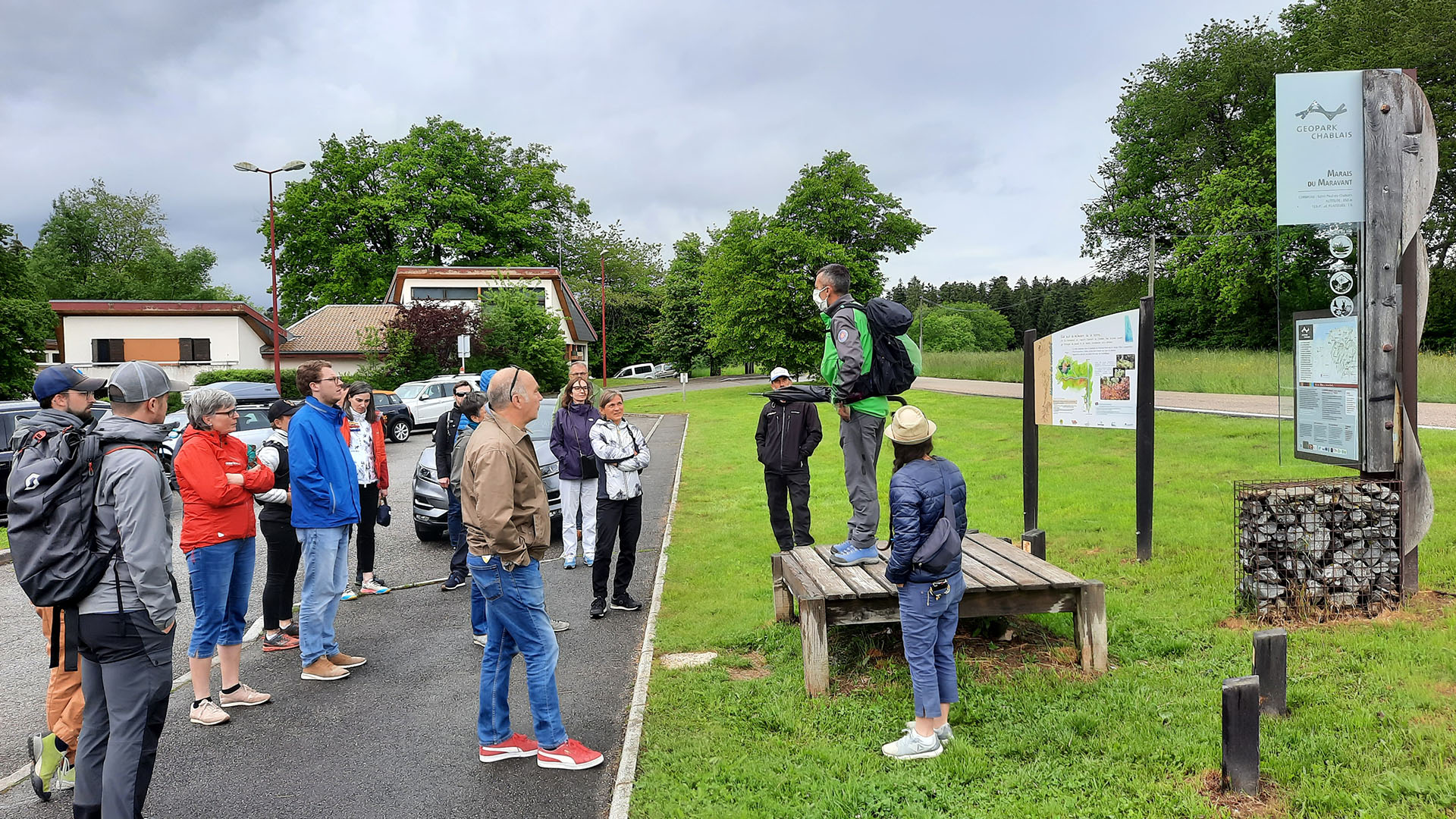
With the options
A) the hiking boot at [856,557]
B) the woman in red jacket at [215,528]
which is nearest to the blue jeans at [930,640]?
the hiking boot at [856,557]

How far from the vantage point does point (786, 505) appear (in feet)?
25.5

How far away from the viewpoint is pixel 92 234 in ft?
217

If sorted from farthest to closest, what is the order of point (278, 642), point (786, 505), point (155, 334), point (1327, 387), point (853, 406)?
point (155, 334) → point (786, 505) → point (278, 642) → point (1327, 387) → point (853, 406)

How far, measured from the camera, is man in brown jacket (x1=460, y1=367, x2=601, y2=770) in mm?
3994

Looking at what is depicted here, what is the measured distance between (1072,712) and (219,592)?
4823 mm

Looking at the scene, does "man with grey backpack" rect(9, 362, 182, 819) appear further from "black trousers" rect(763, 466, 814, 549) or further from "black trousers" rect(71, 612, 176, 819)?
"black trousers" rect(763, 466, 814, 549)

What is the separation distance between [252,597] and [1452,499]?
11.7 metres

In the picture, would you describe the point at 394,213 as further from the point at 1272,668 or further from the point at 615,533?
the point at 1272,668

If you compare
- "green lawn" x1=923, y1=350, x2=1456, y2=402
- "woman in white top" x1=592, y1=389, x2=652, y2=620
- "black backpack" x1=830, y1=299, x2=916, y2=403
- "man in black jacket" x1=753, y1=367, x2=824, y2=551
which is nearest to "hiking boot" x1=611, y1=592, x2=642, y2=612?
"woman in white top" x1=592, y1=389, x2=652, y2=620

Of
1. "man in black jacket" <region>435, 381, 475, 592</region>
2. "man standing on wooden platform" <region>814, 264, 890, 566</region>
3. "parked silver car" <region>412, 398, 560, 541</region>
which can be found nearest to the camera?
"man standing on wooden platform" <region>814, 264, 890, 566</region>

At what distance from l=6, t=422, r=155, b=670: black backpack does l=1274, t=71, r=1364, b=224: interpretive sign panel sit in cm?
699

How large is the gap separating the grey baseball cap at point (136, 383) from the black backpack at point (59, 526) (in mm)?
225

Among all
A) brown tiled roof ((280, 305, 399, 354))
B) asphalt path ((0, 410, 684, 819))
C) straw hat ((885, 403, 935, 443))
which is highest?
brown tiled roof ((280, 305, 399, 354))

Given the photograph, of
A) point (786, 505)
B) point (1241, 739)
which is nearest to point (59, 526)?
point (1241, 739)
